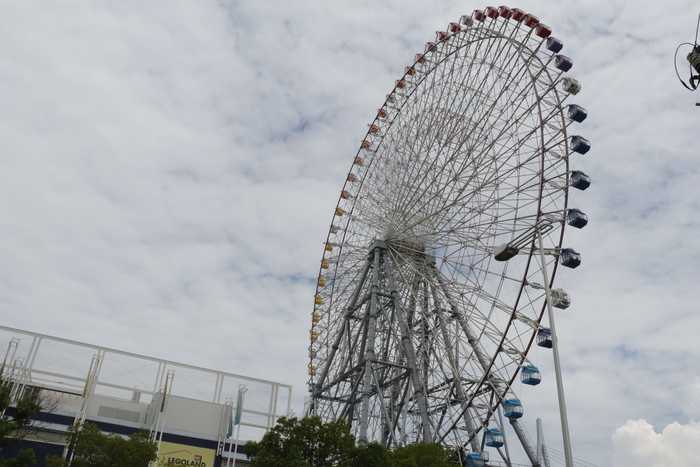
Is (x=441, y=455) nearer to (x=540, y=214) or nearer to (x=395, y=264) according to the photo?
(x=540, y=214)

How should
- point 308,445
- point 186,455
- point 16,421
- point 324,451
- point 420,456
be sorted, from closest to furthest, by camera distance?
point 420,456 < point 324,451 < point 308,445 < point 16,421 < point 186,455

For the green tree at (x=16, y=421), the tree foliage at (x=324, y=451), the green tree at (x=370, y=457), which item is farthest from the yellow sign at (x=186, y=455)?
the green tree at (x=370, y=457)

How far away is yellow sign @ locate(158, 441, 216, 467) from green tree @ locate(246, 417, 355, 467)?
23763 millimetres

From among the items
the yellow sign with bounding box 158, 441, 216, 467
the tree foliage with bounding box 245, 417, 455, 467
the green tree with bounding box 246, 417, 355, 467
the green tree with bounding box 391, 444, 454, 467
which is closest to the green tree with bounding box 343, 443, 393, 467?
the tree foliage with bounding box 245, 417, 455, 467

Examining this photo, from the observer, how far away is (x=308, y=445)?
31516 mm

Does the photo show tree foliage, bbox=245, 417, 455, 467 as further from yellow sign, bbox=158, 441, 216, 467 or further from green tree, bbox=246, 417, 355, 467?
yellow sign, bbox=158, 441, 216, 467

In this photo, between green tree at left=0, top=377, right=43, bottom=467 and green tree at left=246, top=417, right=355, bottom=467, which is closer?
green tree at left=0, top=377, right=43, bottom=467

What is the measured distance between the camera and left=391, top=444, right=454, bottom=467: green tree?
1184 inches

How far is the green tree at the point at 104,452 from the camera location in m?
33.7

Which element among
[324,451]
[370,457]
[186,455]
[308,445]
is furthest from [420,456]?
[186,455]

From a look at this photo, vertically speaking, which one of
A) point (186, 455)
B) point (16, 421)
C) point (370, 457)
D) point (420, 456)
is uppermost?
point (186, 455)

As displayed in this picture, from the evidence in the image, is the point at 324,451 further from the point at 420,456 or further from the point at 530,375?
the point at 530,375

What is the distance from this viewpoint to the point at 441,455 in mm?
31000

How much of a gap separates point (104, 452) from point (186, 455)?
20698 mm
